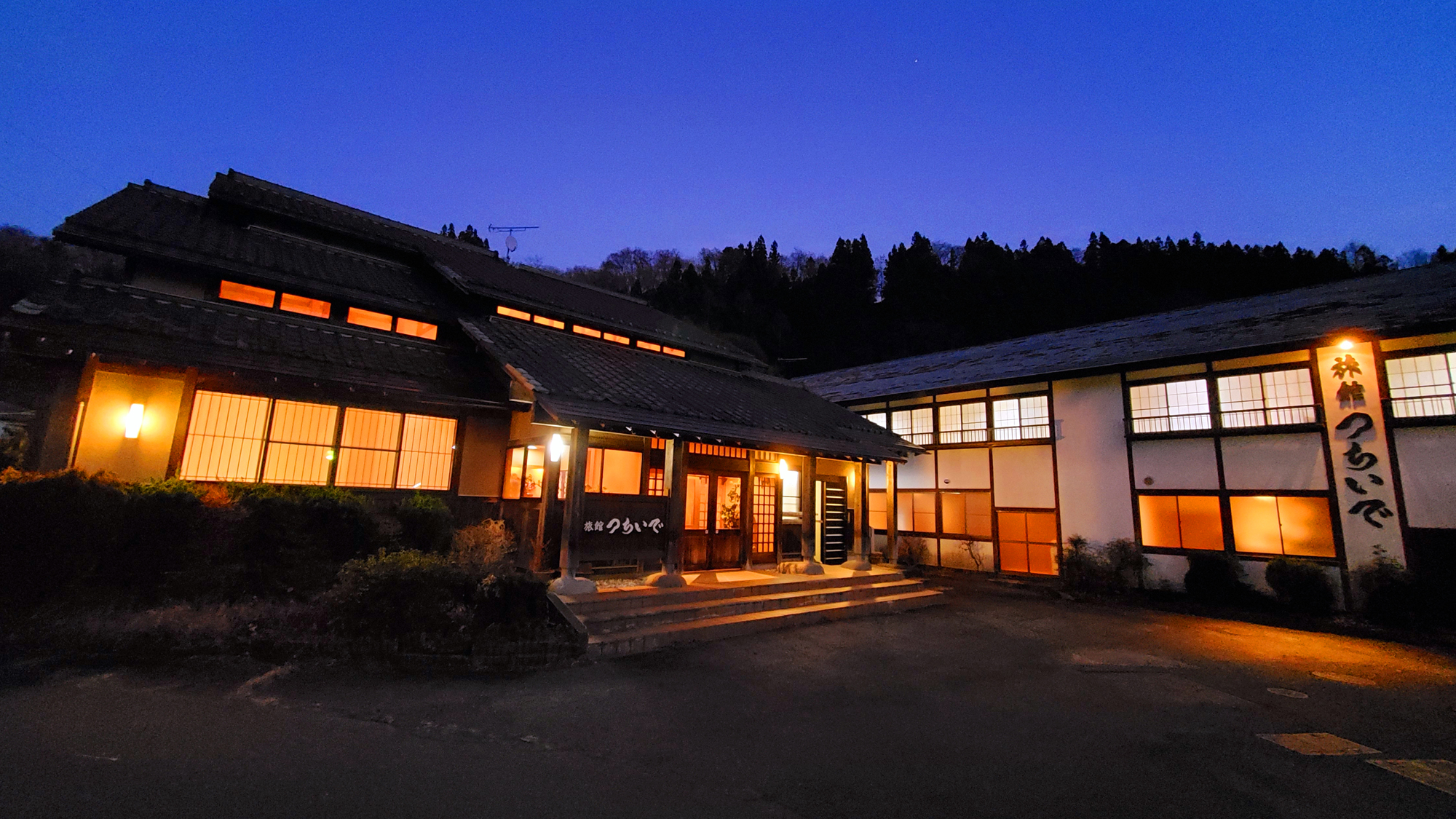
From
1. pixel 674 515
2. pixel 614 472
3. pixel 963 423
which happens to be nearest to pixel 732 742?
pixel 674 515

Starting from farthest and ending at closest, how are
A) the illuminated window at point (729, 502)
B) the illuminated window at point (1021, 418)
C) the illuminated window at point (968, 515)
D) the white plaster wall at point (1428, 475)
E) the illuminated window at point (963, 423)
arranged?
the illuminated window at point (963, 423)
the illuminated window at point (968, 515)
the illuminated window at point (1021, 418)
the illuminated window at point (729, 502)
the white plaster wall at point (1428, 475)

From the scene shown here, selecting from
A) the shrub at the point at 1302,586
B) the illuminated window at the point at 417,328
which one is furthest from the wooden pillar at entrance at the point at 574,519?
the shrub at the point at 1302,586

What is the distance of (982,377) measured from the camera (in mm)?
16297

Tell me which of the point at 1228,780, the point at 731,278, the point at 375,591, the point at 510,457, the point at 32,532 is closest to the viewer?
the point at 1228,780

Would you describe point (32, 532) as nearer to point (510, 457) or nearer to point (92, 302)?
point (92, 302)

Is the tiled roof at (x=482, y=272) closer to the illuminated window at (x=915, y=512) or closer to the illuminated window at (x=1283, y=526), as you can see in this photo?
the illuminated window at (x=915, y=512)

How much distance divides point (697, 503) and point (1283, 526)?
12691 mm

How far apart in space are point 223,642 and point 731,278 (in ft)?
142

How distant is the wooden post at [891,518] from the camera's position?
14.8 metres

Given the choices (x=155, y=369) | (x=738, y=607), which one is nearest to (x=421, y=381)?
(x=155, y=369)

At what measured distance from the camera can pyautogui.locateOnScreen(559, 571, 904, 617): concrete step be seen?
7.64 m

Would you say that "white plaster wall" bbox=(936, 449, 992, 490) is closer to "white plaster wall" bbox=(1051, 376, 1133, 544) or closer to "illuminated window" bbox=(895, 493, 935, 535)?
"illuminated window" bbox=(895, 493, 935, 535)

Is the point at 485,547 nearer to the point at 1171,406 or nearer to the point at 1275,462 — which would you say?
the point at 1171,406

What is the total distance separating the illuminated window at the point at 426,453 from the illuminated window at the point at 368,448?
0.15m
